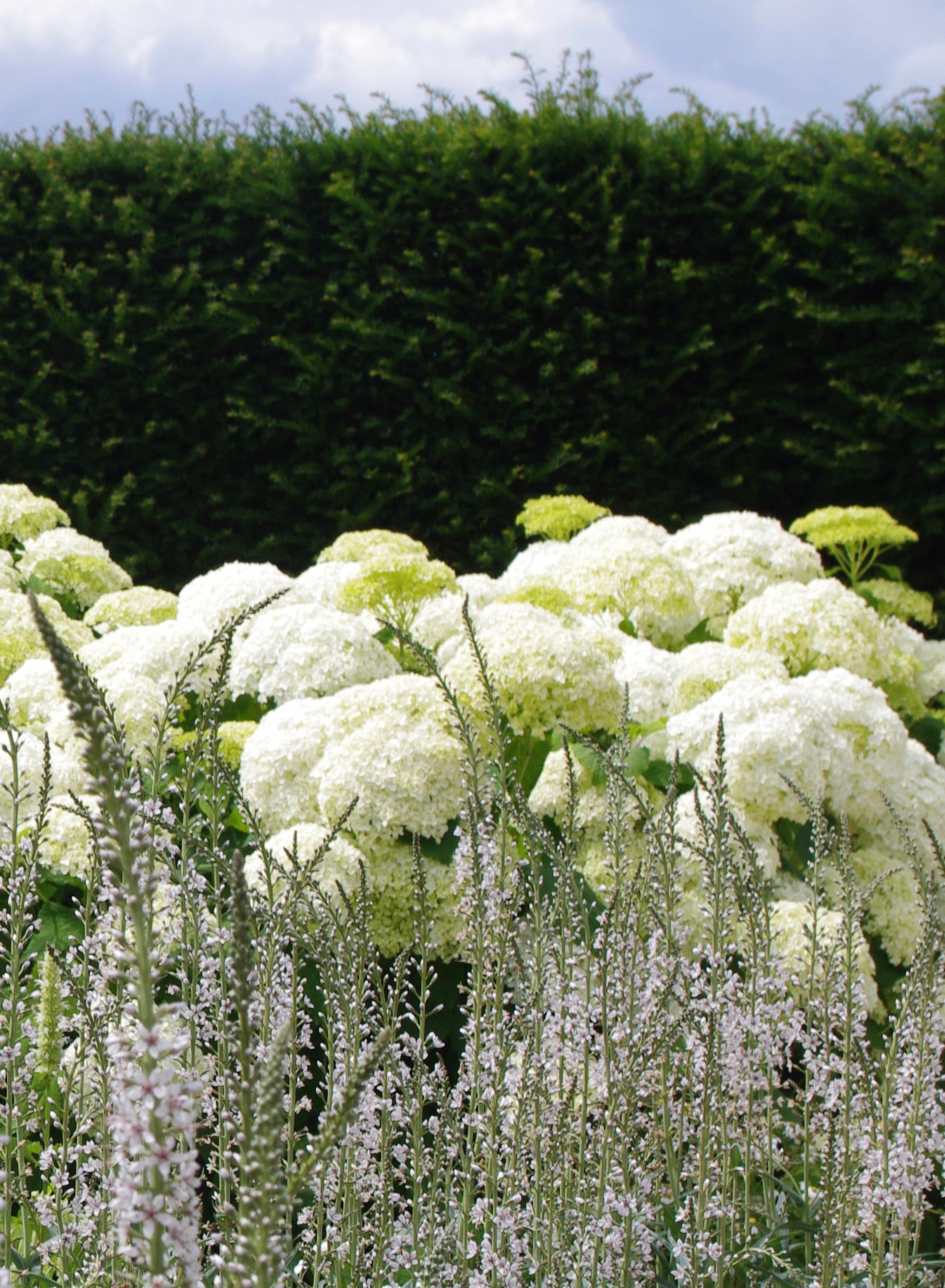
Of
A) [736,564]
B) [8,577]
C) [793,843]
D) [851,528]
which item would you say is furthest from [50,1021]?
[851,528]

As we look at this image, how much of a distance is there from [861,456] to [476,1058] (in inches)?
299

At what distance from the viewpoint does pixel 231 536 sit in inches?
349

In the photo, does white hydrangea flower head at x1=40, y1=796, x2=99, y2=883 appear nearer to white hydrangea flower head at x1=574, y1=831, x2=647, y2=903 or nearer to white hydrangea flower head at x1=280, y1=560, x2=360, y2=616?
white hydrangea flower head at x1=574, y1=831, x2=647, y2=903

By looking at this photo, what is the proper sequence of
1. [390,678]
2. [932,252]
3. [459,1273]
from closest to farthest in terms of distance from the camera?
[459,1273] → [390,678] → [932,252]

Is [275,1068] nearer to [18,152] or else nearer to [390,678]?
[390,678]

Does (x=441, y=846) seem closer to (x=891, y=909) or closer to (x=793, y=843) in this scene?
(x=793, y=843)

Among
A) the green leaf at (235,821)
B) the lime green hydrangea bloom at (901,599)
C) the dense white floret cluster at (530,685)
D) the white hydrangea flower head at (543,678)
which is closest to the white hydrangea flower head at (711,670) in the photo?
the dense white floret cluster at (530,685)

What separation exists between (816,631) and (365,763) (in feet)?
7.18

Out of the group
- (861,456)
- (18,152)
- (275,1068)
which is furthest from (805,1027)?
(18,152)

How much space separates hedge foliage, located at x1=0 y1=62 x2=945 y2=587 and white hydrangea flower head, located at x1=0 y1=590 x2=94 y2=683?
368cm

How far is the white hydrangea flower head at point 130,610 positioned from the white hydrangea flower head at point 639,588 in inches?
72.2

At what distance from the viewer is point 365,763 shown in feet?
10.5

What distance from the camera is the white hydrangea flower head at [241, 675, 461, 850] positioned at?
317 cm

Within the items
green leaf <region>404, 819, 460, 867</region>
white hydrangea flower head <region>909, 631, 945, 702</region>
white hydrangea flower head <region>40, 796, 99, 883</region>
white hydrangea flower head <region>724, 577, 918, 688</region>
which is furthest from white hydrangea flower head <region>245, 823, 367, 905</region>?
white hydrangea flower head <region>909, 631, 945, 702</region>
